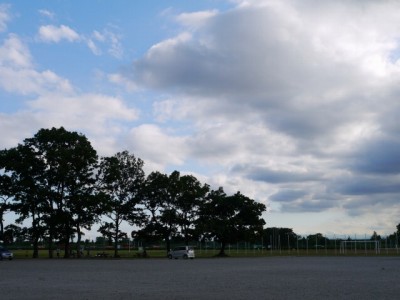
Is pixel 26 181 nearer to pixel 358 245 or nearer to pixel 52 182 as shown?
pixel 52 182

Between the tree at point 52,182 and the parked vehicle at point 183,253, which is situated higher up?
the tree at point 52,182

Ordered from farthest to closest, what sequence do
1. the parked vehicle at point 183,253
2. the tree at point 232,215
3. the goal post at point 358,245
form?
the goal post at point 358,245 < the tree at point 232,215 < the parked vehicle at point 183,253

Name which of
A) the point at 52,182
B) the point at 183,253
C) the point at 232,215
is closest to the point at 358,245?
the point at 232,215

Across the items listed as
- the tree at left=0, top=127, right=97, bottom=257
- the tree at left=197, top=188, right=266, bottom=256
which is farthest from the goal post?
the tree at left=0, top=127, right=97, bottom=257

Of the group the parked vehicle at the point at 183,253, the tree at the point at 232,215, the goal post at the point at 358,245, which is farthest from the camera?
the goal post at the point at 358,245

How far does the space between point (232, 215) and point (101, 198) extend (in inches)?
859

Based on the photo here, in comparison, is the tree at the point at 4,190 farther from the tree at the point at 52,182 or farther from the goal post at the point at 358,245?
the goal post at the point at 358,245

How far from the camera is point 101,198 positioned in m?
68.8

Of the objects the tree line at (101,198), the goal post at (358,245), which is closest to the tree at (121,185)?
the tree line at (101,198)

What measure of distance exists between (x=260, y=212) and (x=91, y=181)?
2629 cm

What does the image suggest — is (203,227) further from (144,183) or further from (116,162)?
(116,162)

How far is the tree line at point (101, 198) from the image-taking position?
68188 millimetres

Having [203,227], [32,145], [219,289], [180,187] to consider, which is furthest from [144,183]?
[219,289]

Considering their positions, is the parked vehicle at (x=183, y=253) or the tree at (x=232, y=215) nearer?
the parked vehicle at (x=183, y=253)
